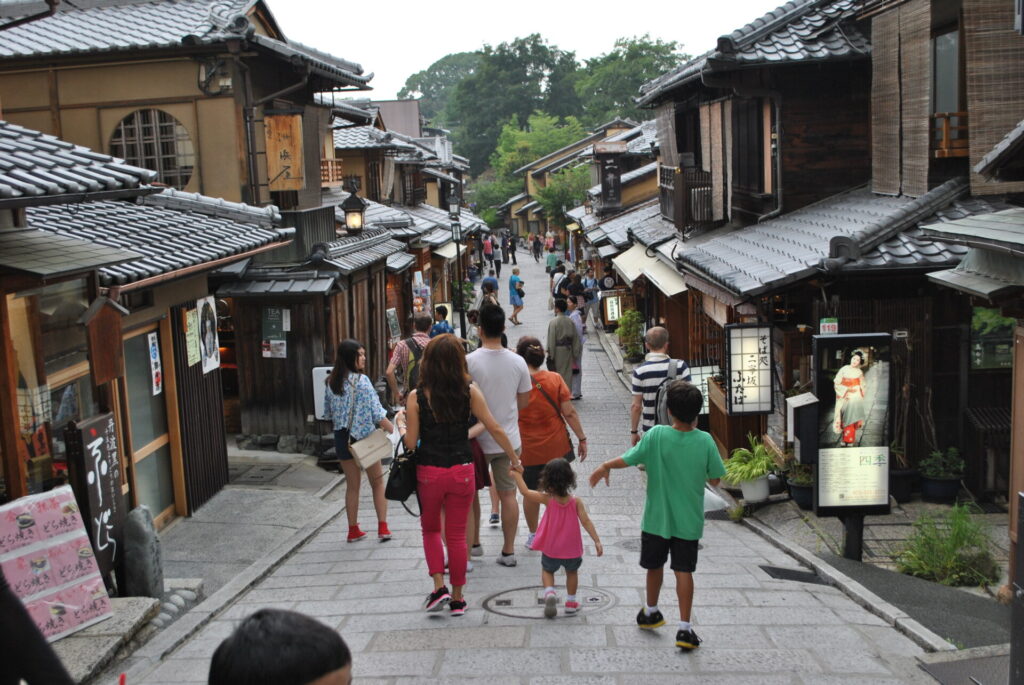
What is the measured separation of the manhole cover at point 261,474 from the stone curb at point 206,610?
3107mm

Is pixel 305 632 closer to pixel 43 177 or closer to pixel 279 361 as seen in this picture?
pixel 43 177

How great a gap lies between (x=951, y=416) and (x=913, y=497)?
107cm

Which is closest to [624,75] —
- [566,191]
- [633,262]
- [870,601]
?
[566,191]

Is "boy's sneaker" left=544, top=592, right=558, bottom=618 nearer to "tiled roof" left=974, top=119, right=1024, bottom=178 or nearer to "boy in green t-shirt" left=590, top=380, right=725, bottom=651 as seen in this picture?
"boy in green t-shirt" left=590, top=380, right=725, bottom=651

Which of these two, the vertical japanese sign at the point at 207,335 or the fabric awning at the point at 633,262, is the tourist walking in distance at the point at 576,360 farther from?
the vertical japanese sign at the point at 207,335

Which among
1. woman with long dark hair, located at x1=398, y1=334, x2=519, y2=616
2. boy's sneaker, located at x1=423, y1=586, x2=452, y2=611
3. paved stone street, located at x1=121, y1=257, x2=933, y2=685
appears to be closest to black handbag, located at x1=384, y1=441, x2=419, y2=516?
woman with long dark hair, located at x1=398, y1=334, x2=519, y2=616

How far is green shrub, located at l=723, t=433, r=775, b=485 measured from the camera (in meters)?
12.0

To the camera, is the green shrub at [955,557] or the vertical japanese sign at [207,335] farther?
the vertical japanese sign at [207,335]

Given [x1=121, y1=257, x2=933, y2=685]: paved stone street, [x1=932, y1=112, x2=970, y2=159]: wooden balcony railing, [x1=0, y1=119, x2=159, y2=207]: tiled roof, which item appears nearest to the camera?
[x1=121, y1=257, x2=933, y2=685]: paved stone street

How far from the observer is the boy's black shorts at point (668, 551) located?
677 centimetres

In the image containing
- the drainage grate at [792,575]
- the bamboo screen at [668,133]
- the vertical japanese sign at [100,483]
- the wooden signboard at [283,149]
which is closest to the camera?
the vertical japanese sign at [100,483]

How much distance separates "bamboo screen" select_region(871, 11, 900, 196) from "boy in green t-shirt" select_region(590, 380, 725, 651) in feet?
27.9

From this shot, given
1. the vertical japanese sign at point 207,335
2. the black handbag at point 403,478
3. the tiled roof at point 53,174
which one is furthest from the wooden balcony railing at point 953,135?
the vertical japanese sign at point 207,335

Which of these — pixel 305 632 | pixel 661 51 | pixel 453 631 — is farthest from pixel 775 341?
pixel 661 51
